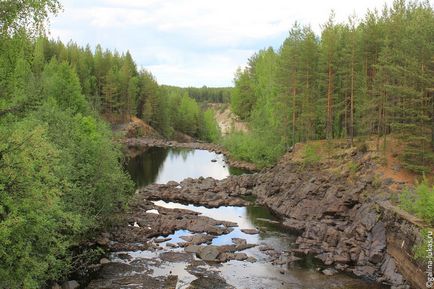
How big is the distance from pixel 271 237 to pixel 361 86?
23.9 meters

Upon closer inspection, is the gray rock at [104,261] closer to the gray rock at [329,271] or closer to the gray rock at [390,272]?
the gray rock at [329,271]

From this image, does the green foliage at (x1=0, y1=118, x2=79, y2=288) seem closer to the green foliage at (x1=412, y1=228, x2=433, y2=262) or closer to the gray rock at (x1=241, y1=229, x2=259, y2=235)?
the green foliage at (x1=412, y1=228, x2=433, y2=262)

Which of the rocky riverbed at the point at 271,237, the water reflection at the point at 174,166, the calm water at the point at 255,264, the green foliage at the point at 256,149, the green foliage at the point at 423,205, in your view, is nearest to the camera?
the green foliage at the point at 423,205

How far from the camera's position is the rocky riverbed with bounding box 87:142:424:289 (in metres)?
28.8

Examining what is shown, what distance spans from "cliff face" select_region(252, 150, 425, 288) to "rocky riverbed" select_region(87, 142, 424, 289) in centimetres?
10

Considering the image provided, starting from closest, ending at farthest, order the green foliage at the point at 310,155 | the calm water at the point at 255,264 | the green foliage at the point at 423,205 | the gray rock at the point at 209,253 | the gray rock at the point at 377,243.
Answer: the green foliage at the point at 423,205 < the calm water at the point at 255,264 < the gray rock at the point at 377,243 < the gray rock at the point at 209,253 < the green foliage at the point at 310,155

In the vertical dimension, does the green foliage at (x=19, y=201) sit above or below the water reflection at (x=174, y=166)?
above

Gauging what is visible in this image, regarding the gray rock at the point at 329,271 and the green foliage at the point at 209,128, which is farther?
the green foliage at the point at 209,128

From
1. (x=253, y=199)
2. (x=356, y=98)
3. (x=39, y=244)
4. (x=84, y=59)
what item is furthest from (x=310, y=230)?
(x=84, y=59)

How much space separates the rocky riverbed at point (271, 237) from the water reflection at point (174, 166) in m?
13.3

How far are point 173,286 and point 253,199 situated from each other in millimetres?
27087

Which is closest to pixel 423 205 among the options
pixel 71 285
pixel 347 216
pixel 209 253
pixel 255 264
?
pixel 255 264

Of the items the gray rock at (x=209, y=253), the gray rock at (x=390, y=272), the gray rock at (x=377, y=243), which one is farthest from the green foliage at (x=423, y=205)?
the gray rock at (x=209, y=253)

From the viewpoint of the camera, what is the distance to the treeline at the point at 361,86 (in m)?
41.9
